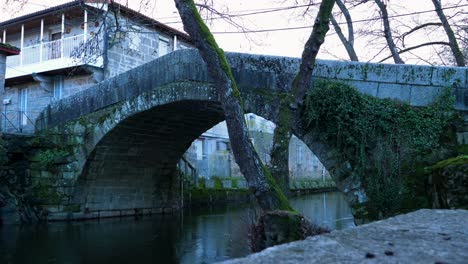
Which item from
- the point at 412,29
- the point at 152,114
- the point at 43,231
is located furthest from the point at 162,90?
the point at 412,29

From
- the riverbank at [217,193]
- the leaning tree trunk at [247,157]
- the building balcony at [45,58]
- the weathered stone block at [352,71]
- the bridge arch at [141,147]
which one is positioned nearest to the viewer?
the leaning tree trunk at [247,157]

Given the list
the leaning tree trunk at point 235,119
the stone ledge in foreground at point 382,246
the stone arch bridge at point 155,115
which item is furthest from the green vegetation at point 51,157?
the stone ledge in foreground at point 382,246

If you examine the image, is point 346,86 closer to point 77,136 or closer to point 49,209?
point 77,136

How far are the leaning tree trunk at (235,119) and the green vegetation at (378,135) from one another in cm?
127

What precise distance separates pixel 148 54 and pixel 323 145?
1129 cm

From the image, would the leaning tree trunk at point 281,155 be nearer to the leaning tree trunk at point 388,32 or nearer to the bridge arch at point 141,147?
the bridge arch at point 141,147

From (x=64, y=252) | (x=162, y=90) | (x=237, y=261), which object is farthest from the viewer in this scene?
(x=162, y=90)

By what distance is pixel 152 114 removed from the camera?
1013 cm

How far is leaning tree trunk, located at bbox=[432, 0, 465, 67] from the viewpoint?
1093 cm

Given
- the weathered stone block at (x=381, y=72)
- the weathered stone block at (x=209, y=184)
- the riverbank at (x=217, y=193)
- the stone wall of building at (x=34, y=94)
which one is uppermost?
the stone wall of building at (x=34, y=94)

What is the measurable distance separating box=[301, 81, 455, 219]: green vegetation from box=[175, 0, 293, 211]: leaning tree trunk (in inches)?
50.1

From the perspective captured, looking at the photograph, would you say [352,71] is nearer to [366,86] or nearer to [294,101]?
[366,86]

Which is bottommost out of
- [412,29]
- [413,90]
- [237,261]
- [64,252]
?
[64,252]

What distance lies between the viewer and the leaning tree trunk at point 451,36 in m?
10.9
